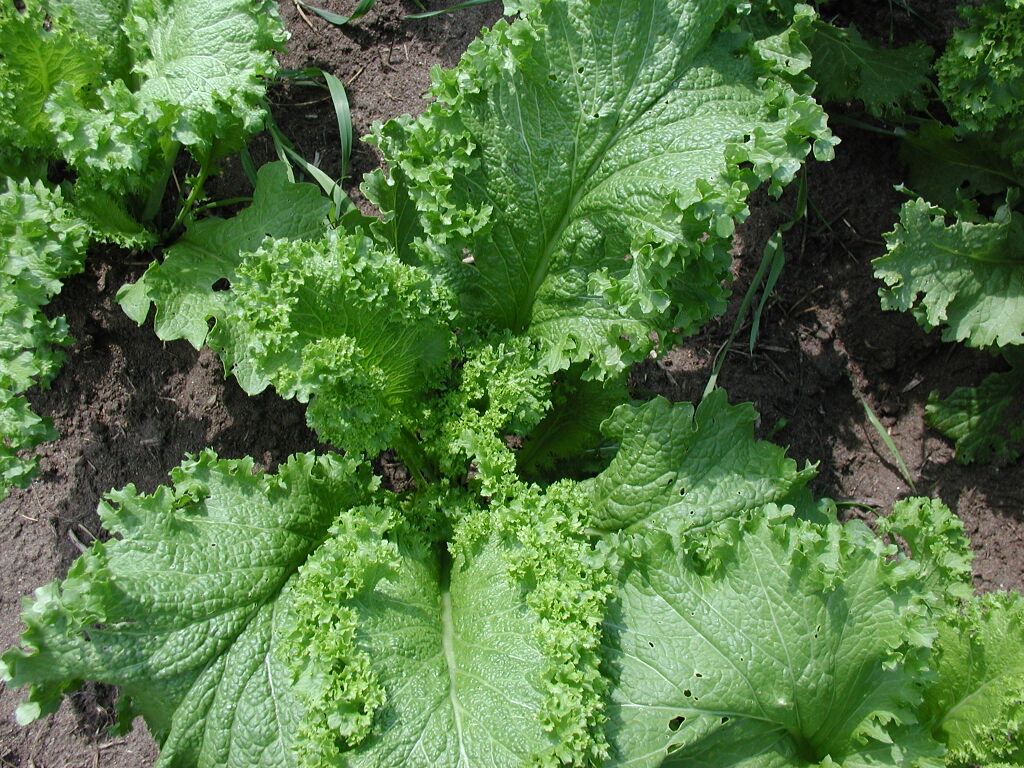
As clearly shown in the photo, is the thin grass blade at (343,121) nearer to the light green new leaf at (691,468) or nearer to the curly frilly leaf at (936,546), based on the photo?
the light green new leaf at (691,468)

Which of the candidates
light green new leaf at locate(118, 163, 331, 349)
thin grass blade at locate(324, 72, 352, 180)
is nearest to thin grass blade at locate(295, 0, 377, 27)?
thin grass blade at locate(324, 72, 352, 180)

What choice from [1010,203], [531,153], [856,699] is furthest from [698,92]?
[856,699]

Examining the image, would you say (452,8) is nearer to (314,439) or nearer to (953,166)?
(314,439)

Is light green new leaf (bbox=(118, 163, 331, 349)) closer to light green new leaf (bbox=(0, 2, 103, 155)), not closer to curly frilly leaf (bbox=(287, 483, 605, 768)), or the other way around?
light green new leaf (bbox=(0, 2, 103, 155))

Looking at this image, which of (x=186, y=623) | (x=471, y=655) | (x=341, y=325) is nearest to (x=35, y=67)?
(x=341, y=325)

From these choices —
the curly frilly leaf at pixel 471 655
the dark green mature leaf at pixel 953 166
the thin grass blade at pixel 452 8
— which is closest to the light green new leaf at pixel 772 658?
the curly frilly leaf at pixel 471 655

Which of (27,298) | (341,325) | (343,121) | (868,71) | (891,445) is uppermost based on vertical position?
(868,71)
